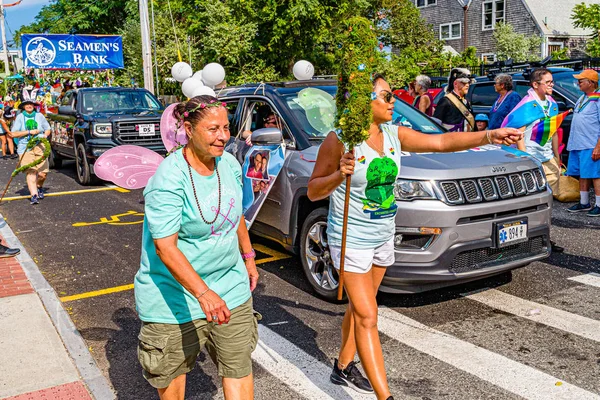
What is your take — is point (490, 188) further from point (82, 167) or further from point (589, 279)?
point (82, 167)

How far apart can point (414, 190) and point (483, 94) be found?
28.2 feet

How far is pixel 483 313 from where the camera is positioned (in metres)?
5.28

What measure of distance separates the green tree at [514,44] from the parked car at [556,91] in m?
24.0

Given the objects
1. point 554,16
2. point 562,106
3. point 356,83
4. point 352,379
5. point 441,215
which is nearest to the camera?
point 356,83

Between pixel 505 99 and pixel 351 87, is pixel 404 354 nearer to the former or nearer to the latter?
pixel 351 87


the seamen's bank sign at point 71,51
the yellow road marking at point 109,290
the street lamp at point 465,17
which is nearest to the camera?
the yellow road marking at point 109,290

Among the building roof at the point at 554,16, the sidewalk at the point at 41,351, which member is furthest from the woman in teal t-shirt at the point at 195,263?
the building roof at the point at 554,16

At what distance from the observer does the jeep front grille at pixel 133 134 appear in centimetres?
1327

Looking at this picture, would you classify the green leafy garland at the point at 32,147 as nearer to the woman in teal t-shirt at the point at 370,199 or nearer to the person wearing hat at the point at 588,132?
the woman in teal t-shirt at the point at 370,199

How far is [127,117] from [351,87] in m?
11.0

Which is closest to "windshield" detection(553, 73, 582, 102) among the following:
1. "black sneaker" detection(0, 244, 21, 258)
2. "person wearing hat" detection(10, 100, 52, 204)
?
"black sneaker" detection(0, 244, 21, 258)

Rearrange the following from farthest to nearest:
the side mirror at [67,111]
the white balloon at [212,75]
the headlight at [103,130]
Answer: the side mirror at [67,111], the headlight at [103,130], the white balloon at [212,75]

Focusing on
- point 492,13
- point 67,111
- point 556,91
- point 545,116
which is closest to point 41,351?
point 545,116

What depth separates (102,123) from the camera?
1323 cm
